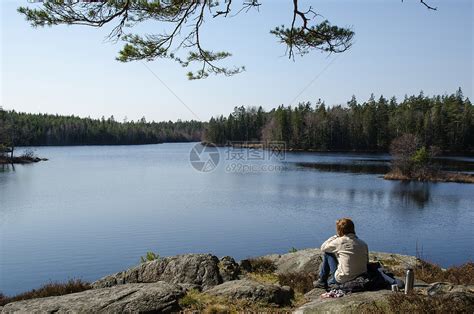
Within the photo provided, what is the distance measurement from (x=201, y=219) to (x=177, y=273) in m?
19.7

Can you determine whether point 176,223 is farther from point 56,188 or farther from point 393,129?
point 393,129

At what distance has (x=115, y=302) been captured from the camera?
7.62 meters

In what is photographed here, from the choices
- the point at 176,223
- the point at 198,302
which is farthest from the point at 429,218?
the point at 198,302

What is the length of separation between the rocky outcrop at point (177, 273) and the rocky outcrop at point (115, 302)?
2.30 meters

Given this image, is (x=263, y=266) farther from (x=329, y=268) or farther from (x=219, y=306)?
(x=219, y=306)

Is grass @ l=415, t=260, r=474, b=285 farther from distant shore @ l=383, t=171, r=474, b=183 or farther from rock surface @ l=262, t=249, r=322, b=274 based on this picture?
distant shore @ l=383, t=171, r=474, b=183

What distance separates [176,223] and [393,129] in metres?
95.1

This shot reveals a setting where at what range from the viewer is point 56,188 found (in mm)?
46000

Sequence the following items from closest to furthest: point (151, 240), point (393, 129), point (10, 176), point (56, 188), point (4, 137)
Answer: point (151, 240) < point (56, 188) < point (10, 176) < point (4, 137) < point (393, 129)

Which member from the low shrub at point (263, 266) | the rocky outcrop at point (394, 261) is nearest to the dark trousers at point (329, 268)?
the low shrub at point (263, 266)

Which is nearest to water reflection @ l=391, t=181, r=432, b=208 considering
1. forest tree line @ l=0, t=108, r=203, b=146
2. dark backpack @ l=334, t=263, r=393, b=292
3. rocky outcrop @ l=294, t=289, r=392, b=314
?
dark backpack @ l=334, t=263, r=393, b=292

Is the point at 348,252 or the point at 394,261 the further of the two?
the point at 394,261

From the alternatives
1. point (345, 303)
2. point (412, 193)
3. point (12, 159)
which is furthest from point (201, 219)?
point (12, 159)

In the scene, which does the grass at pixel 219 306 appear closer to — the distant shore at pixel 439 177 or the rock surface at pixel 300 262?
the rock surface at pixel 300 262
